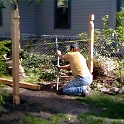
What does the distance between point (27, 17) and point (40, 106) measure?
1103cm

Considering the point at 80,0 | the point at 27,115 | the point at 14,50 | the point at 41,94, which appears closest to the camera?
the point at 27,115

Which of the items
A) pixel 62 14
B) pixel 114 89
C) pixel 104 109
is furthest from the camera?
pixel 62 14

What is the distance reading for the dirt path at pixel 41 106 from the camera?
18.7 feet

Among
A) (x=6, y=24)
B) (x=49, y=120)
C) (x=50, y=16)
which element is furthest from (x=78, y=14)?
(x=49, y=120)

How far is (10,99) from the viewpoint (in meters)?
6.52

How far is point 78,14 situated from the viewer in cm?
1544

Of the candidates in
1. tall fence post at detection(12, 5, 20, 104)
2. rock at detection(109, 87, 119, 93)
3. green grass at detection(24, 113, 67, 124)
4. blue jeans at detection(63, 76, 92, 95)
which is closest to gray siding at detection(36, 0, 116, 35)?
rock at detection(109, 87, 119, 93)

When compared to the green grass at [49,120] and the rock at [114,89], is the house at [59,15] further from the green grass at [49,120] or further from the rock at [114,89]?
the green grass at [49,120]

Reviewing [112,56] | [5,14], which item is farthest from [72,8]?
[112,56]

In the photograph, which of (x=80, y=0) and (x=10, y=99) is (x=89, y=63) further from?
(x=80, y=0)

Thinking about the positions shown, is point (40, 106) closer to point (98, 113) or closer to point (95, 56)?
point (98, 113)

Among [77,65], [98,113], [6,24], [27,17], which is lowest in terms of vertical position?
[98,113]

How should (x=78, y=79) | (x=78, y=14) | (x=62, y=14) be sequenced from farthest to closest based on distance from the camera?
(x=62, y=14)
(x=78, y=14)
(x=78, y=79)

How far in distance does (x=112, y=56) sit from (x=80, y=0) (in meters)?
5.99
